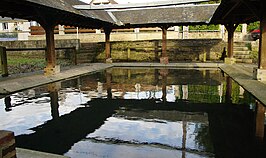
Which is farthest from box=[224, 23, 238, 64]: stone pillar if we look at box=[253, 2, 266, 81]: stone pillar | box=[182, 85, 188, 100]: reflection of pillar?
box=[182, 85, 188, 100]: reflection of pillar

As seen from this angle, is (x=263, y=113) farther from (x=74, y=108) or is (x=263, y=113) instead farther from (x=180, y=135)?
(x=74, y=108)

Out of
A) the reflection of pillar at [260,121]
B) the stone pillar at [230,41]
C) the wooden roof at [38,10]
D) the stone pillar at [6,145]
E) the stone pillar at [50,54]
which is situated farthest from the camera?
the stone pillar at [230,41]

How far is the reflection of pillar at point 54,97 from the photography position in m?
5.34

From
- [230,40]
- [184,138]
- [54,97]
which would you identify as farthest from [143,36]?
[184,138]

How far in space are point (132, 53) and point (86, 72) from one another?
7.44 meters

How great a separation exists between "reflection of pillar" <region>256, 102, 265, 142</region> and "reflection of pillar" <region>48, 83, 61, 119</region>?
3954 millimetres

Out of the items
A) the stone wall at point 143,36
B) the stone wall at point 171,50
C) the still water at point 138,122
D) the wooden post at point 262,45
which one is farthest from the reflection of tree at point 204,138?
the stone wall at point 143,36

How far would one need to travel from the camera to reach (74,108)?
576cm

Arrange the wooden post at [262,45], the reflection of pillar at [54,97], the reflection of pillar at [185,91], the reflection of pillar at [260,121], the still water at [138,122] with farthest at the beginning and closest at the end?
the wooden post at [262,45] < the reflection of pillar at [185,91] < the reflection of pillar at [54,97] < the reflection of pillar at [260,121] < the still water at [138,122]

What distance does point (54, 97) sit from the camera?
693 centimetres

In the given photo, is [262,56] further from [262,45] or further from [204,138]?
[204,138]

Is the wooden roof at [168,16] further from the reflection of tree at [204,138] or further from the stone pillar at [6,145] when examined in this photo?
the stone pillar at [6,145]

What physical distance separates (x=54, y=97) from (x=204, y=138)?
15.5ft

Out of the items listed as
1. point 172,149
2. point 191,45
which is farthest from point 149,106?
point 191,45
